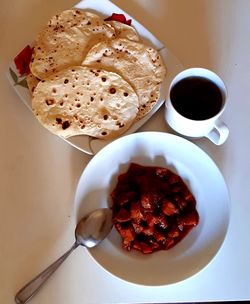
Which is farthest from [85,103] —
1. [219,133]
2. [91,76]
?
[219,133]

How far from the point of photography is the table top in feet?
2.68

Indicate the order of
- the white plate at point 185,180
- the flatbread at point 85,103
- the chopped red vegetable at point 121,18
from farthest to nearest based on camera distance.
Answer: the chopped red vegetable at point 121,18, the flatbread at point 85,103, the white plate at point 185,180

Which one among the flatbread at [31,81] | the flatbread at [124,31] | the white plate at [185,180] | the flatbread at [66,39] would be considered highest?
the flatbread at [66,39]

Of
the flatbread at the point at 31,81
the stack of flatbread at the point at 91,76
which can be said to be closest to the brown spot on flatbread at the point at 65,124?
the stack of flatbread at the point at 91,76

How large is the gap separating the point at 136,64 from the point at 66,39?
0.16m

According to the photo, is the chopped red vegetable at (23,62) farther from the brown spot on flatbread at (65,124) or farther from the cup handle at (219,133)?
the cup handle at (219,133)

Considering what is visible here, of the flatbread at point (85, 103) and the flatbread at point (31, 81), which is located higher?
the flatbread at point (31, 81)

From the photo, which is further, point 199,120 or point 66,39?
point 66,39

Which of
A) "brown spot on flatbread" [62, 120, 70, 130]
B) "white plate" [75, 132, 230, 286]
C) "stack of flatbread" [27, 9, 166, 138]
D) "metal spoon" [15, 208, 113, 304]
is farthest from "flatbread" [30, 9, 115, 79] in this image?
"metal spoon" [15, 208, 113, 304]

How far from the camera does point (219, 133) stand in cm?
87

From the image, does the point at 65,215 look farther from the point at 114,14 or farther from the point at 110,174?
the point at 114,14

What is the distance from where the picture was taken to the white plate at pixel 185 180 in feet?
2.56

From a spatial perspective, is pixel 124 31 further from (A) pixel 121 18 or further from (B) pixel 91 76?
(B) pixel 91 76

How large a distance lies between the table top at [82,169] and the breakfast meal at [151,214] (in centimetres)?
8
